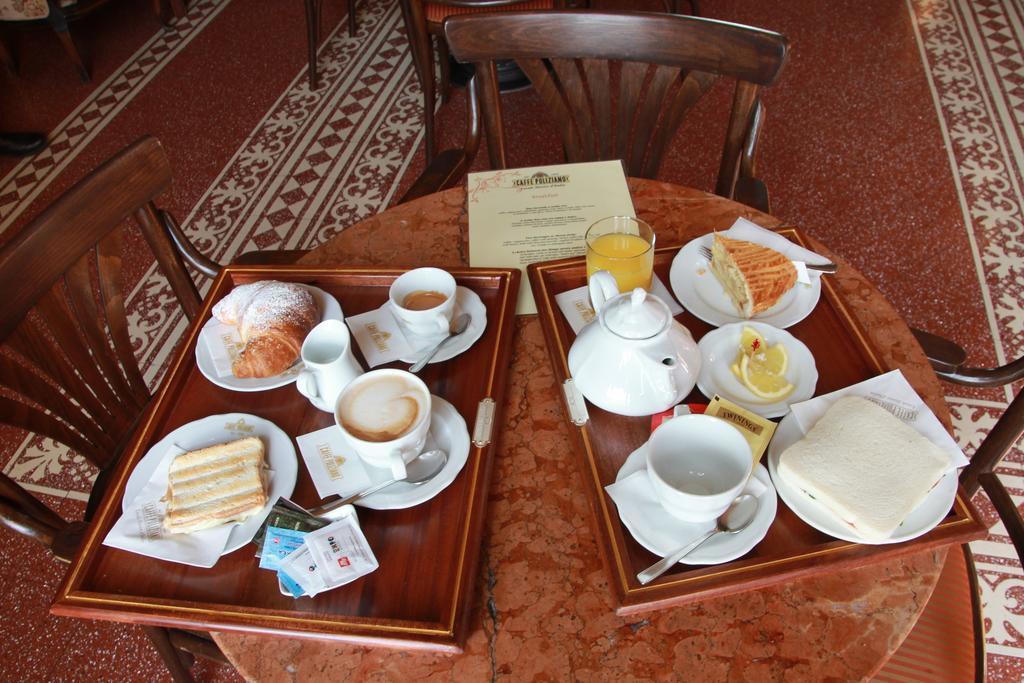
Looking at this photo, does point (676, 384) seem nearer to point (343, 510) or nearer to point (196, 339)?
point (343, 510)

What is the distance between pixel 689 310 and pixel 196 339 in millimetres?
700

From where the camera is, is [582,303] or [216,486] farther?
[582,303]

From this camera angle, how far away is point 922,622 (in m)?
0.95

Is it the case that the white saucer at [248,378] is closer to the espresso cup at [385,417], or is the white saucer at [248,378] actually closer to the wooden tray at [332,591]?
the wooden tray at [332,591]

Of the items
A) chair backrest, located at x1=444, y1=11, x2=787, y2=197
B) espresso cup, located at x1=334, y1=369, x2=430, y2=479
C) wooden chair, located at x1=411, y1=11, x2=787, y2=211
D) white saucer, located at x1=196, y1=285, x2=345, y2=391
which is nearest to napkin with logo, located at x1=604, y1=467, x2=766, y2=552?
espresso cup, located at x1=334, y1=369, x2=430, y2=479

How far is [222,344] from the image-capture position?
0.97m

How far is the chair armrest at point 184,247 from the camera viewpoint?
45.8 inches

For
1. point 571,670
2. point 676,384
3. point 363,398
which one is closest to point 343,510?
point 363,398

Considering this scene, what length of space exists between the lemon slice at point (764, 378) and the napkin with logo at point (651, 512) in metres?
0.13

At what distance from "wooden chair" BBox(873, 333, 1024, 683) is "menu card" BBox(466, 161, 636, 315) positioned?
1.74ft

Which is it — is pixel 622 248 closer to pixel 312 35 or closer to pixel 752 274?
pixel 752 274

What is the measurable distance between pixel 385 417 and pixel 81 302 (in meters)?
0.59

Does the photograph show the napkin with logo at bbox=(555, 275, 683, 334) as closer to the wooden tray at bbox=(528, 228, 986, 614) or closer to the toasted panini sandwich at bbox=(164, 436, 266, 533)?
the wooden tray at bbox=(528, 228, 986, 614)

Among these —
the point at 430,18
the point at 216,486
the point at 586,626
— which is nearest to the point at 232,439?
the point at 216,486
